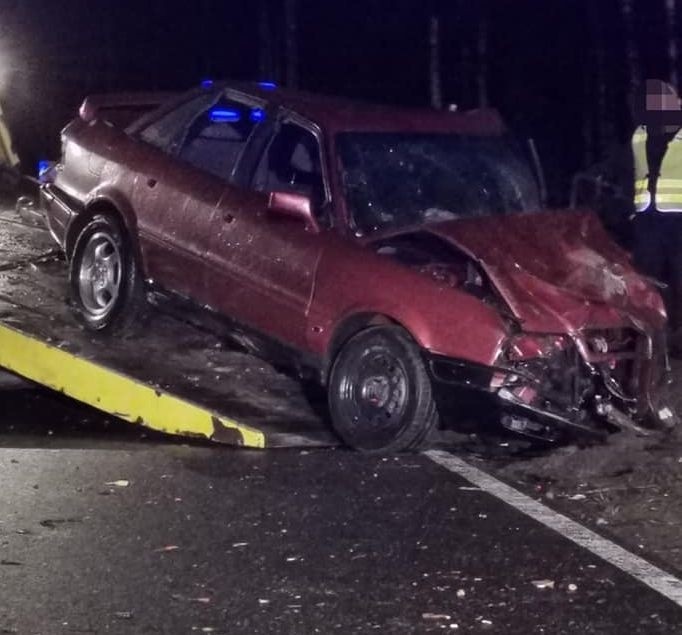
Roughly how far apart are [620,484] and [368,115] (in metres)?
2.53

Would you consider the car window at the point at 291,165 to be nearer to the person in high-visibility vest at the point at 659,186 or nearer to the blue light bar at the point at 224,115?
the blue light bar at the point at 224,115

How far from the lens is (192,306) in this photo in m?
8.18

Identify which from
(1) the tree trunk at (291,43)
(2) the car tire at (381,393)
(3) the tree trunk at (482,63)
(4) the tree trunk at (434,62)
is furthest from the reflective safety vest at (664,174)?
(1) the tree trunk at (291,43)

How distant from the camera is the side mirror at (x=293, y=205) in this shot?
24.3 feet

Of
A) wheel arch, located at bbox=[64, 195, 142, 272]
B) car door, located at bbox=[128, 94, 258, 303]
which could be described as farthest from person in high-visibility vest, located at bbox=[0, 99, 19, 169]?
car door, located at bbox=[128, 94, 258, 303]

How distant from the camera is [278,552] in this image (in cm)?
579

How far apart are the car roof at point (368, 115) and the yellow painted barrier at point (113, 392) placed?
1656 millimetres

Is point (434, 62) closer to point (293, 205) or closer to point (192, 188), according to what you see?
point (192, 188)

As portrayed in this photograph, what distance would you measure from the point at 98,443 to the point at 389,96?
8.07 m

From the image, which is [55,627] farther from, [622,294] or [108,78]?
[108,78]

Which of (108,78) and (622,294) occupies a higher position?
(108,78)

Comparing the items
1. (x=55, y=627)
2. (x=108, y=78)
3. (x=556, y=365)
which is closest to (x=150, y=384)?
(x=556, y=365)

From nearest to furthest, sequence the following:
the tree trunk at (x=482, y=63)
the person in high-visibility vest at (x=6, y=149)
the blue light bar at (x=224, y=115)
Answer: the blue light bar at (x=224, y=115) → the person in high-visibility vest at (x=6, y=149) → the tree trunk at (x=482, y=63)

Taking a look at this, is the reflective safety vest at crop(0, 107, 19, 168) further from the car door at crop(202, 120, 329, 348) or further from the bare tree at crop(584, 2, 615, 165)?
the car door at crop(202, 120, 329, 348)
